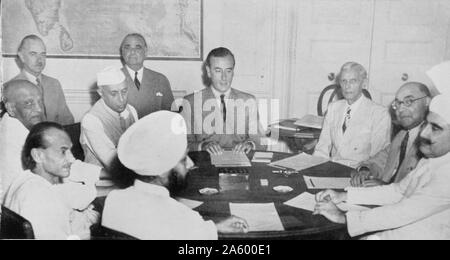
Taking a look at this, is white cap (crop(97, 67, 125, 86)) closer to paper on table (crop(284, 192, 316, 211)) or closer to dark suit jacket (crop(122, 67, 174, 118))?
dark suit jacket (crop(122, 67, 174, 118))

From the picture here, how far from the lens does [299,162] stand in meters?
2.24

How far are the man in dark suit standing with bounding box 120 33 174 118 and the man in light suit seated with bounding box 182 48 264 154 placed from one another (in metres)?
0.26

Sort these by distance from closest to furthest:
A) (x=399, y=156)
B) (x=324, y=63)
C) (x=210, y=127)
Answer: (x=399, y=156) → (x=210, y=127) → (x=324, y=63)

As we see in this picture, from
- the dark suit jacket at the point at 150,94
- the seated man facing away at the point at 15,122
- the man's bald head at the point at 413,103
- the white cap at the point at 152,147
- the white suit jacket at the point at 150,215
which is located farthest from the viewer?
the dark suit jacket at the point at 150,94

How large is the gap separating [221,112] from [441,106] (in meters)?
1.29

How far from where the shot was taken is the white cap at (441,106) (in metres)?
1.97

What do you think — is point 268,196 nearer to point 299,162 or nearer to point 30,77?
point 299,162

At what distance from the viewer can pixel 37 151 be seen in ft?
6.01

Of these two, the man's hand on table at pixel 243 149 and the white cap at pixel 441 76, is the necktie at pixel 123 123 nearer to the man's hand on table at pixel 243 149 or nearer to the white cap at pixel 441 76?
the man's hand on table at pixel 243 149

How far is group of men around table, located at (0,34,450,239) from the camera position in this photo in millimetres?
1620

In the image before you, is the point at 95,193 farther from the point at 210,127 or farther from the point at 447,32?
the point at 447,32

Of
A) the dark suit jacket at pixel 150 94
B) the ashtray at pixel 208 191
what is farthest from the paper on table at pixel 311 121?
the ashtray at pixel 208 191

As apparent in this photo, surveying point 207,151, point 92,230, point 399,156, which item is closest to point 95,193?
point 92,230

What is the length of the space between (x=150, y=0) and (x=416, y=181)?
2025 mm
